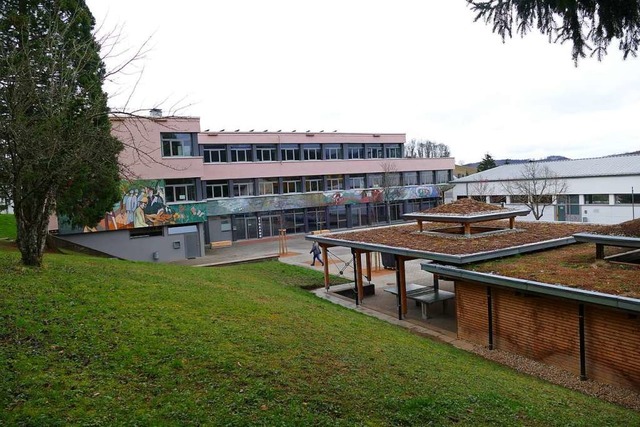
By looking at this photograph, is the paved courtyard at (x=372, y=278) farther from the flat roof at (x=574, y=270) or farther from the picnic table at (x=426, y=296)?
→ the flat roof at (x=574, y=270)

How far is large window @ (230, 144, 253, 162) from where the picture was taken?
40031 millimetres


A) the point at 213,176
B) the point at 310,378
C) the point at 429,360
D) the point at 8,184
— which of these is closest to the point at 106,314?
the point at 310,378

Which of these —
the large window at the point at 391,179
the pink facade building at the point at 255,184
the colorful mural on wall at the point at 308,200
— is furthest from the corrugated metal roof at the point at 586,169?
the large window at the point at 391,179

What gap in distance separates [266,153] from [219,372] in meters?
36.4

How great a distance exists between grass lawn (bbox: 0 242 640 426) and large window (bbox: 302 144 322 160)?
34.1 m

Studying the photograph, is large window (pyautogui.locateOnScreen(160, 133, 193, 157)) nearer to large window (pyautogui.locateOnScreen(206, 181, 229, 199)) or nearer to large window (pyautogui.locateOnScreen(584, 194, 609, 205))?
large window (pyautogui.locateOnScreen(206, 181, 229, 199))

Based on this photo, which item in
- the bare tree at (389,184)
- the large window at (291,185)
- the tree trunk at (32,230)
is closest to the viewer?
the tree trunk at (32,230)

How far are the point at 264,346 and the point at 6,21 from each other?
38.0 ft

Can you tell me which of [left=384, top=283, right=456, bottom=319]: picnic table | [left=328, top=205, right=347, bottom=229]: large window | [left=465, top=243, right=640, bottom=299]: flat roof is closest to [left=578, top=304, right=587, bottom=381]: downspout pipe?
[left=465, top=243, right=640, bottom=299]: flat roof

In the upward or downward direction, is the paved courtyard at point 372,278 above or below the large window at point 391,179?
below

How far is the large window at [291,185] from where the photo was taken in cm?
4266

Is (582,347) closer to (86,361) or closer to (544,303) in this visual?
(544,303)

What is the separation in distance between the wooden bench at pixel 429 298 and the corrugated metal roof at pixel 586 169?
27.5m

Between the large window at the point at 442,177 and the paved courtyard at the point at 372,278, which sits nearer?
the paved courtyard at the point at 372,278
